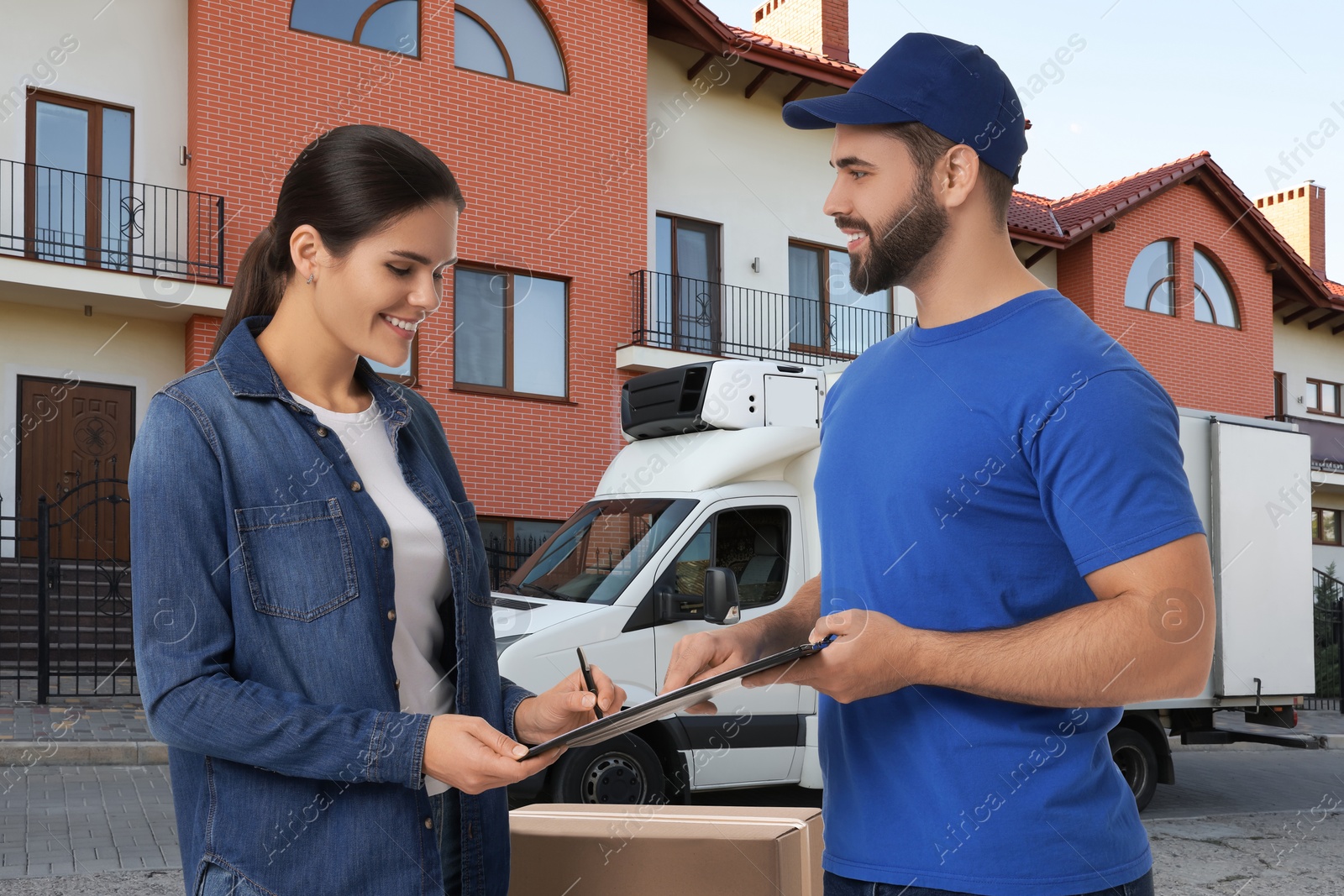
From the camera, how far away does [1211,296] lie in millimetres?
25438

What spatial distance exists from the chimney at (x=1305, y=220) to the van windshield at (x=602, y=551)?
27.0 metres

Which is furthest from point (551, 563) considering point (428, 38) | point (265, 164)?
point (428, 38)

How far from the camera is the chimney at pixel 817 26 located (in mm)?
21641

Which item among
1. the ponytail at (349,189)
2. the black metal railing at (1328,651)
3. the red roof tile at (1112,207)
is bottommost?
the black metal railing at (1328,651)

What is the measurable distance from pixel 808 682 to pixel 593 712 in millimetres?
436

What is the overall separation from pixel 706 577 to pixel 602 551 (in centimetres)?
137

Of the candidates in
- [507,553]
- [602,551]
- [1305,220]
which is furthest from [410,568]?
[1305,220]

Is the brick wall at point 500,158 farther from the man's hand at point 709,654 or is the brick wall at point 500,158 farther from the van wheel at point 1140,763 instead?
the man's hand at point 709,654

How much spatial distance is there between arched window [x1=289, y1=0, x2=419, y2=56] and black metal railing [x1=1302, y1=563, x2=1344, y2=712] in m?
15.7

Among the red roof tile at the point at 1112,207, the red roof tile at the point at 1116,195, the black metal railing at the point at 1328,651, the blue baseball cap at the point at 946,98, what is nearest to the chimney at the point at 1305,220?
the red roof tile at the point at 1112,207

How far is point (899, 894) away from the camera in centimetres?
174

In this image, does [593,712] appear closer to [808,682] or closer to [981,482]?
[808,682]

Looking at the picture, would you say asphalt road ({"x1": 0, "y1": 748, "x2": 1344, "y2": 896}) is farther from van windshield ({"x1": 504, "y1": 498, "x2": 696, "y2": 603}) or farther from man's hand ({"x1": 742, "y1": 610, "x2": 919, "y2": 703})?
man's hand ({"x1": 742, "y1": 610, "x2": 919, "y2": 703})

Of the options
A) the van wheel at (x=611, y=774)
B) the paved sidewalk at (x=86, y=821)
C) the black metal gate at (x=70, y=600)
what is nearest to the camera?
the paved sidewalk at (x=86, y=821)
